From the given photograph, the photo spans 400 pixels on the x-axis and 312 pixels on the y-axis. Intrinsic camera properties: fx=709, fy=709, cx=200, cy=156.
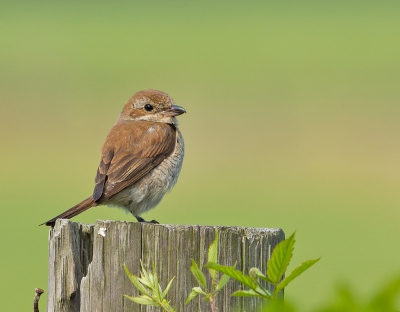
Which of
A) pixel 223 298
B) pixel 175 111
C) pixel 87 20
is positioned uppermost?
pixel 87 20

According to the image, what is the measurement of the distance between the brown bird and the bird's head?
0.29 meters

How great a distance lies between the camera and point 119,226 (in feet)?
8.64

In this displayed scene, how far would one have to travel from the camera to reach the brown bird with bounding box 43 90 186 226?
18.5 ft

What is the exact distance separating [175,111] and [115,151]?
1.14 meters

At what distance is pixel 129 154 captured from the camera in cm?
588

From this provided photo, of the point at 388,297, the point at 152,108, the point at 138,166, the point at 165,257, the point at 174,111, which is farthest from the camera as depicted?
the point at 152,108

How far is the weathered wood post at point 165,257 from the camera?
2.54 metres

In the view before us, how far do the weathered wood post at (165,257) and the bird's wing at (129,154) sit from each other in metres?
2.72

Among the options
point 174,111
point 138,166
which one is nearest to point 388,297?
point 138,166

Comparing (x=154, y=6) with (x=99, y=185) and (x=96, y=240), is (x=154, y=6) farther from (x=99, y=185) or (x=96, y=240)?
Result: (x=96, y=240)

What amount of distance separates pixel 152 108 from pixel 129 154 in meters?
1.21

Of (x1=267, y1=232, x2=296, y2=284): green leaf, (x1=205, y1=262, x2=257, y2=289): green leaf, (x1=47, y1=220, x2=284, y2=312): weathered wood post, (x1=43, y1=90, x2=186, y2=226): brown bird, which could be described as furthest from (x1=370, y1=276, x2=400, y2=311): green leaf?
(x1=43, y1=90, x2=186, y2=226): brown bird

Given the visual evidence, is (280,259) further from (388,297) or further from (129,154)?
(129,154)

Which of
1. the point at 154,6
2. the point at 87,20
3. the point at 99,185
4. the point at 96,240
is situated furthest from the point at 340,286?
the point at 154,6
